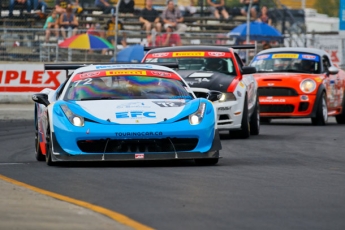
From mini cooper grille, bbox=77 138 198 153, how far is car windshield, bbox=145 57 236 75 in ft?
20.7

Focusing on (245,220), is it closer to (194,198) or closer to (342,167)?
(194,198)

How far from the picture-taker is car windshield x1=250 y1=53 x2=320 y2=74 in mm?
21328

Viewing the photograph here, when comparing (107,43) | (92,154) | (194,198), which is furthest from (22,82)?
(194,198)

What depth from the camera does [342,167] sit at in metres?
11.3

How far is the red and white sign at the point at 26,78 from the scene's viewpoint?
26469 mm

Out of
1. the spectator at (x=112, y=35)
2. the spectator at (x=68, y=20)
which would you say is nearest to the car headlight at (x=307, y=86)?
the spectator at (x=112, y=35)

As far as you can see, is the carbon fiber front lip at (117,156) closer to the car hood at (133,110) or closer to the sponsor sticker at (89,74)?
the car hood at (133,110)

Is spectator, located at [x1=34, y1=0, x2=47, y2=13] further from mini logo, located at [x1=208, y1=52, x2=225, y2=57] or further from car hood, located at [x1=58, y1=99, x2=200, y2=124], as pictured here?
car hood, located at [x1=58, y1=99, x2=200, y2=124]

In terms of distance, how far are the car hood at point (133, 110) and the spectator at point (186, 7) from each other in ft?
73.4

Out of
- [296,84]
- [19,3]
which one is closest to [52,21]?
[19,3]

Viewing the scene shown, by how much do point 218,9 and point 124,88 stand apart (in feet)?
72.6

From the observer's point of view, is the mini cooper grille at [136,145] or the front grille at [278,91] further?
the front grille at [278,91]

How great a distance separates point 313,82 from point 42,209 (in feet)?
46.4

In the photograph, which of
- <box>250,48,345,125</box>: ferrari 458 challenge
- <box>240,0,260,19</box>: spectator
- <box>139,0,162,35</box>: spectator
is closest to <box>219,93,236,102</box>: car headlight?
<box>250,48,345,125</box>: ferrari 458 challenge
